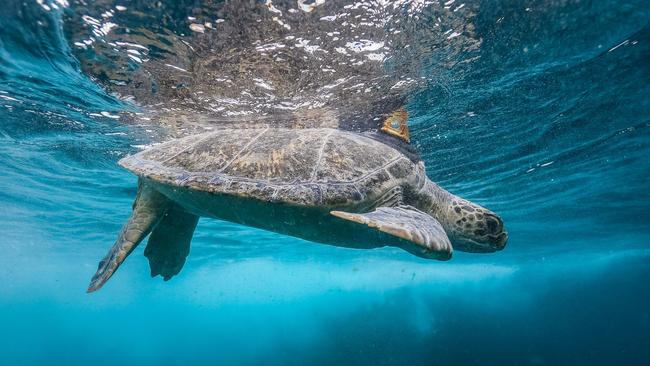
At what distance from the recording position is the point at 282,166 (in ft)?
12.7

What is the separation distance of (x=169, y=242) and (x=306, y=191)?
4.15 meters

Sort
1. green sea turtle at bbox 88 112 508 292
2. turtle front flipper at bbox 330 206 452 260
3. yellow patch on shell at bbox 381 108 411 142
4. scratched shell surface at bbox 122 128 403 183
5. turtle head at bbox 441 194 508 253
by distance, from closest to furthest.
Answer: turtle front flipper at bbox 330 206 452 260, green sea turtle at bbox 88 112 508 292, scratched shell surface at bbox 122 128 403 183, turtle head at bbox 441 194 508 253, yellow patch on shell at bbox 381 108 411 142

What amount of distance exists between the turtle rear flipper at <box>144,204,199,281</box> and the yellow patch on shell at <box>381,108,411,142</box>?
526 centimetres

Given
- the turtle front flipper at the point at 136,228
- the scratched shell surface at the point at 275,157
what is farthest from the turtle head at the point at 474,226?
the turtle front flipper at the point at 136,228

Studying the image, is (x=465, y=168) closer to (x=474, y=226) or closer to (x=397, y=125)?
(x=397, y=125)

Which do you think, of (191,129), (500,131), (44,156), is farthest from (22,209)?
(500,131)

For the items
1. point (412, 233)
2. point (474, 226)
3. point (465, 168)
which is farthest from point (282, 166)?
point (465, 168)

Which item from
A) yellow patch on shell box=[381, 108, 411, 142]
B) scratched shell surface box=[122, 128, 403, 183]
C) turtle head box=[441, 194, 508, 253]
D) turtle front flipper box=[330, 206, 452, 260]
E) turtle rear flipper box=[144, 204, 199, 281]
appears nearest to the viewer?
turtle front flipper box=[330, 206, 452, 260]

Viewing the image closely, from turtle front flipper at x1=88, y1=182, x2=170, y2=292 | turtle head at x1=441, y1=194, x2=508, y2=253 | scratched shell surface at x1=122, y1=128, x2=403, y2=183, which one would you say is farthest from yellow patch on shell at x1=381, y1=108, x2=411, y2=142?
turtle front flipper at x1=88, y1=182, x2=170, y2=292

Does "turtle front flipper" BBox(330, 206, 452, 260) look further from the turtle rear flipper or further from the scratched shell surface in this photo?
the turtle rear flipper

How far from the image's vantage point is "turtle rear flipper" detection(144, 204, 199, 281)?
6156 mm

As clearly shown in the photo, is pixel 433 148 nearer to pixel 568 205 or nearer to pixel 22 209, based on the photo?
Answer: pixel 568 205

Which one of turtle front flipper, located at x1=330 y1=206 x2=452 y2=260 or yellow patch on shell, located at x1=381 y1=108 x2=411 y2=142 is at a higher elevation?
yellow patch on shell, located at x1=381 y1=108 x2=411 y2=142

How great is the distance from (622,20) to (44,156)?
16.2m
